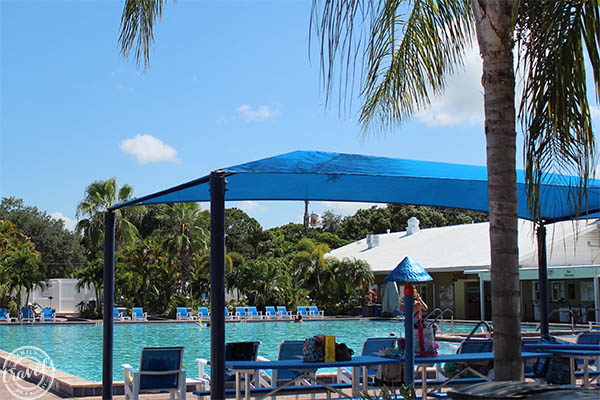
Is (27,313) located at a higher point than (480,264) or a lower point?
lower

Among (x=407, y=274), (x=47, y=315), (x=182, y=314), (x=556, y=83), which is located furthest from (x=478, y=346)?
(x=47, y=315)

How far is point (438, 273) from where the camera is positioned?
36469mm

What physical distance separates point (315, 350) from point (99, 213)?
3186cm

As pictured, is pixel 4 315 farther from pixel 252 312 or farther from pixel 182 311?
pixel 252 312

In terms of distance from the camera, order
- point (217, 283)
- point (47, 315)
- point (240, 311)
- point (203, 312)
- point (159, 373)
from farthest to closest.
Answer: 1. point (240, 311)
2. point (203, 312)
3. point (47, 315)
4. point (159, 373)
5. point (217, 283)

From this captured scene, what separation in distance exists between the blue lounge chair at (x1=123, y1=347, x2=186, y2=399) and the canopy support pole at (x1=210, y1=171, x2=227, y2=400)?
1.73m

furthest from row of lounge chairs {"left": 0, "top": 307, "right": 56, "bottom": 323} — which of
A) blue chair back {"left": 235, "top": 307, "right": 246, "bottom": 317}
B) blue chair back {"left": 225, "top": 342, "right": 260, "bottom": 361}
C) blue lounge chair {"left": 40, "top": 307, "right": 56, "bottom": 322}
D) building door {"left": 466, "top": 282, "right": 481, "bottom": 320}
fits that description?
blue chair back {"left": 225, "top": 342, "right": 260, "bottom": 361}

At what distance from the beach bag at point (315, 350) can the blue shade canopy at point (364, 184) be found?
1621 mm

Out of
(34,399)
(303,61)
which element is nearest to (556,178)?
(303,61)

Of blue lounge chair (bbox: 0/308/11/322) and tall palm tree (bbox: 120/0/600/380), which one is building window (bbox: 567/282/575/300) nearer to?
blue lounge chair (bbox: 0/308/11/322)

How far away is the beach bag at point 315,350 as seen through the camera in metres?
6.95

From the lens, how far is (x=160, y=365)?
8.02 m

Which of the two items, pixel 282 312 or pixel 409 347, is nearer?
pixel 409 347

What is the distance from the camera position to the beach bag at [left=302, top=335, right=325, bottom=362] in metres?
6.95
